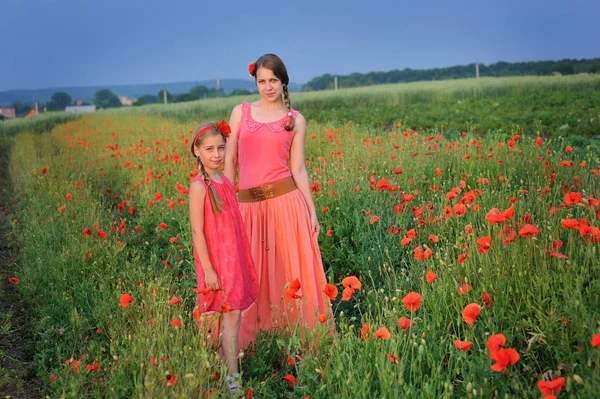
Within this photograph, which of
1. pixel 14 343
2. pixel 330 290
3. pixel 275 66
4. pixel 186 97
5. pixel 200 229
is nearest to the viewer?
pixel 330 290

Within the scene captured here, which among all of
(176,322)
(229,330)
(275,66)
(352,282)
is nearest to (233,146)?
(275,66)

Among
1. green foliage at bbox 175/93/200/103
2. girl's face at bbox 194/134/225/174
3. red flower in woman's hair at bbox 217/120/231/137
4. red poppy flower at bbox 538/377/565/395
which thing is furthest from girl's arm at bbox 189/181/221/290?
green foliage at bbox 175/93/200/103

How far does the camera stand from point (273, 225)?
381 centimetres

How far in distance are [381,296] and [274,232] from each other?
777 mm

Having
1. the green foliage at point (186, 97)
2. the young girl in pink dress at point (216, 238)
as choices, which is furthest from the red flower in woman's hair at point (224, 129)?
the green foliage at point (186, 97)

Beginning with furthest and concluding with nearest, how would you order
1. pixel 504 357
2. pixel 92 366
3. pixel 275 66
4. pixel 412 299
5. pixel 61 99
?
pixel 61 99 < pixel 275 66 < pixel 92 366 < pixel 412 299 < pixel 504 357

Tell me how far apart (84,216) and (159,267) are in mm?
1306

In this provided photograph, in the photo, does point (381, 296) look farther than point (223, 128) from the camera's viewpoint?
Yes

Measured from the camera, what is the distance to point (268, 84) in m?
3.65

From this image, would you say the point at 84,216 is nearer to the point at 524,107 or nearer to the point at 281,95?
the point at 281,95

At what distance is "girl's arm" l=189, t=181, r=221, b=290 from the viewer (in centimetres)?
303

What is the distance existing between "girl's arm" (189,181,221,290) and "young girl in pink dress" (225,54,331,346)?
0.74 m

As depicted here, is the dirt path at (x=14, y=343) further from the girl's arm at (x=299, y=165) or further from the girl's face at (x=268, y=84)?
the girl's face at (x=268, y=84)

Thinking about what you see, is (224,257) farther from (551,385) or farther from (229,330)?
(551,385)
